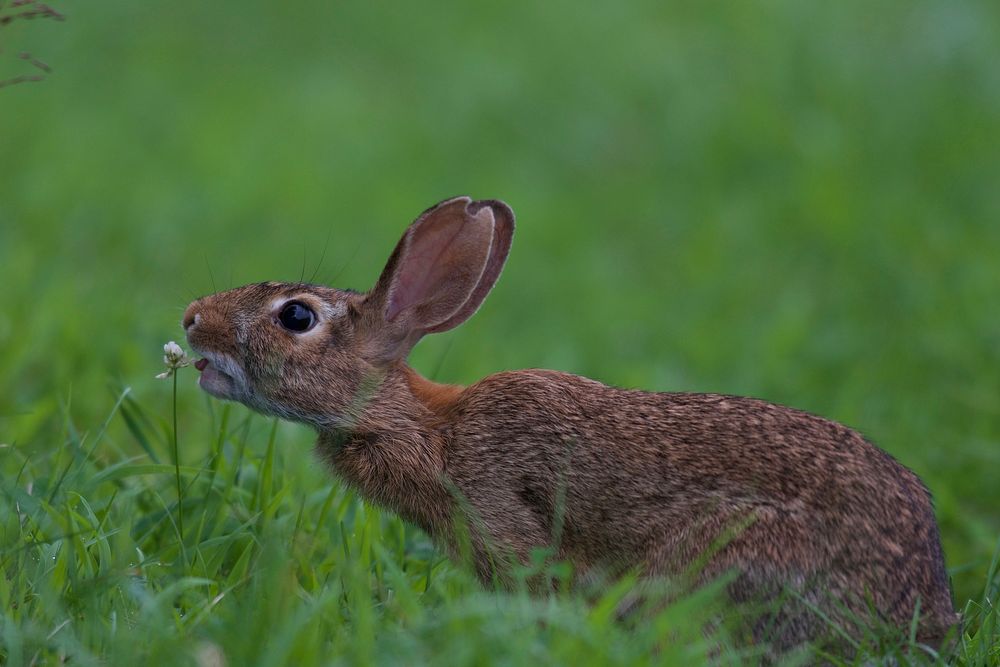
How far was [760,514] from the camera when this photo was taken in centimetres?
439

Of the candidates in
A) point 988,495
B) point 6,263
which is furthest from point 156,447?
point 988,495

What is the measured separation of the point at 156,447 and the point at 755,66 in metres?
9.23

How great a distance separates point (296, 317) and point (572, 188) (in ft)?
25.9

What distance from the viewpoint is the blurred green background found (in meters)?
7.78

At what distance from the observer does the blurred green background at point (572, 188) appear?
306 inches

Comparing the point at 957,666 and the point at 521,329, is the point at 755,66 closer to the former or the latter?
the point at 521,329

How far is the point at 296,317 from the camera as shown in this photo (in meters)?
5.09

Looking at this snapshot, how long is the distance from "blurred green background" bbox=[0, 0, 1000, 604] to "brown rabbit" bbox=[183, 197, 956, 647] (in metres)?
0.87

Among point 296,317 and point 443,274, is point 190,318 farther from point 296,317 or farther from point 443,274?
point 443,274

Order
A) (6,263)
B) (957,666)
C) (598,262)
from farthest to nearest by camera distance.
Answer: (598,262) < (6,263) < (957,666)

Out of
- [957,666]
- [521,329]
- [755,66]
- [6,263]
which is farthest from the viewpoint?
[755,66]

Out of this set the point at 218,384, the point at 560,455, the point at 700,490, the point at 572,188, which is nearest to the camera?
the point at 700,490

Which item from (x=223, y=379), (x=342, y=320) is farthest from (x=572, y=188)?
(x=223, y=379)

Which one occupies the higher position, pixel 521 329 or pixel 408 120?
pixel 408 120
